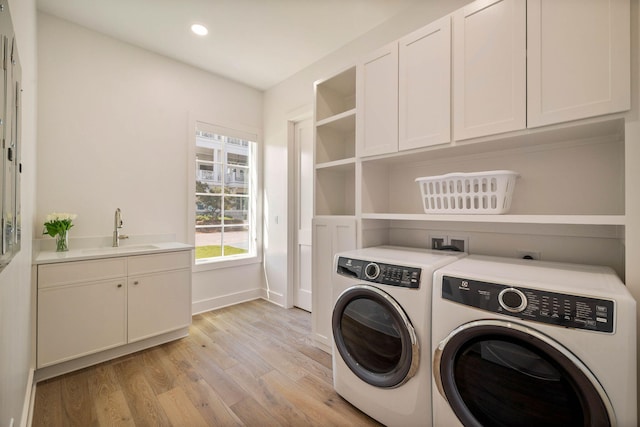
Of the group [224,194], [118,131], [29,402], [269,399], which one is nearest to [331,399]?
[269,399]

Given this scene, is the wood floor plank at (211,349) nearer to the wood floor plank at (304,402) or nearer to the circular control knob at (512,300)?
the wood floor plank at (304,402)

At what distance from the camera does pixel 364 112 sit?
6.76 feet

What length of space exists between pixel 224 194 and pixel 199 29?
1.70 metres

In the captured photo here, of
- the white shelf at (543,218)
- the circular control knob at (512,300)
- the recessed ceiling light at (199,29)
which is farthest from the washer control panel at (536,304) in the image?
the recessed ceiling light at (199,29)

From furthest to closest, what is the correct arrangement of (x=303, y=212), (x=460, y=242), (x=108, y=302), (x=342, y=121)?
(x=303, y=212) < (x=342, y=121) < (x=108, y=302) < (x=460, y=242)

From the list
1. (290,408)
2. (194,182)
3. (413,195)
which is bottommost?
(290,408)

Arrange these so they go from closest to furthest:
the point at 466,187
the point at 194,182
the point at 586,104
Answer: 1. the point at 586,104
2. the point at 466,187
3. the point at 194,182

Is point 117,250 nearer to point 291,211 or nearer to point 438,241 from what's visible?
point 291,211

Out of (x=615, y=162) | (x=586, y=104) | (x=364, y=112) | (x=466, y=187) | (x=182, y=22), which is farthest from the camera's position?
(x=182, y=22)

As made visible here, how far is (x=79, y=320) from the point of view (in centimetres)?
199

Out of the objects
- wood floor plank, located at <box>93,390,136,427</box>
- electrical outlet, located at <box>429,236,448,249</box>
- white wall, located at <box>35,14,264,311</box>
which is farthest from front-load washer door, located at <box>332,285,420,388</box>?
white wall, located at <box>35,14,264,311</box>

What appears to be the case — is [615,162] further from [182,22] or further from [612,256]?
[182,22]

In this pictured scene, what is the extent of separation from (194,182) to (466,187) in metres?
2.71

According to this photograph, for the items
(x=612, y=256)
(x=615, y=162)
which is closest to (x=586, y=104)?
(x=615, y=162)
